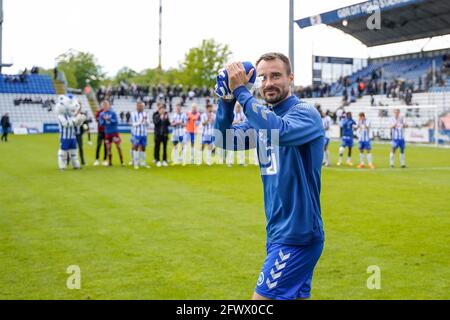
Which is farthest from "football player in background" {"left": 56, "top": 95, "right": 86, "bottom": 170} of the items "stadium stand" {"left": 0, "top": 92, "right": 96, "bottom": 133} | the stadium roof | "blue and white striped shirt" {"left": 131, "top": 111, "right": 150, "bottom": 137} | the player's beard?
"stadium stand" {"left": 0, "top": 92, "right": 96, "bottom": 133}

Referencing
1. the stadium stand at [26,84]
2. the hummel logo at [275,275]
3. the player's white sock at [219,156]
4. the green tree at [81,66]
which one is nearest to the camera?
the hummel logo at [275,275]

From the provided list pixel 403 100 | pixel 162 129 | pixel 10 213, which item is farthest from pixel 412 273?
pixel 403 100

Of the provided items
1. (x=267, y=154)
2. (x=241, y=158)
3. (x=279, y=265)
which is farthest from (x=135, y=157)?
(x=279, y=265)

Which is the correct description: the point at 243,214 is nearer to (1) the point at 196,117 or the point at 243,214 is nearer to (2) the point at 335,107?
(1) the point at 196,117

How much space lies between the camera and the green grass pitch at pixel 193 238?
245 inches

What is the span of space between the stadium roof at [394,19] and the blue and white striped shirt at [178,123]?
1772 centimetres

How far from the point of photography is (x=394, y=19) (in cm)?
4234

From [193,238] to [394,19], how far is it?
3794cm

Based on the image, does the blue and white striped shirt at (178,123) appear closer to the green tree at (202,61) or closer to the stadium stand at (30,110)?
the stadium stand at (30,110)

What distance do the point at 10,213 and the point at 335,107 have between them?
3965 centimetres

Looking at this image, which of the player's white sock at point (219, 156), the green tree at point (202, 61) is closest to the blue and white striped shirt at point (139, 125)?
the player's white sock at point (219, 156)

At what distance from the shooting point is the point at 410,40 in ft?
154

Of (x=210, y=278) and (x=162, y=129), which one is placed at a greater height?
(x=162, y=129)
